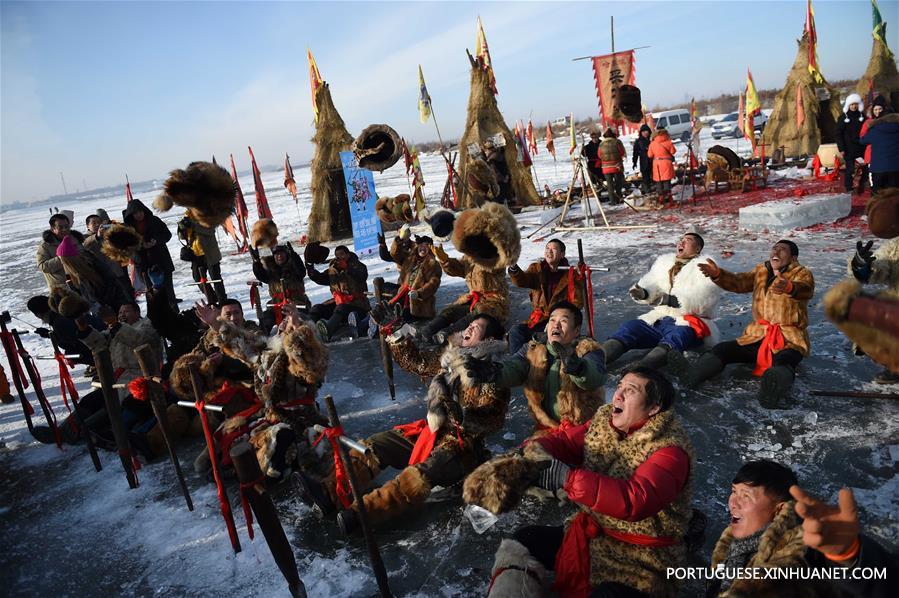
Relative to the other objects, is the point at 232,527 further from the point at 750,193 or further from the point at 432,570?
the point at 750,193

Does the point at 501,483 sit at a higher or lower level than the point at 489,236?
lower

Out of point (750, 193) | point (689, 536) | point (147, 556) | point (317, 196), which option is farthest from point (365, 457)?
point (750, 193)

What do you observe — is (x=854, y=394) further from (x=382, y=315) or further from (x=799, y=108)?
(x=799, y=108)

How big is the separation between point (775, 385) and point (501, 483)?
2.93m

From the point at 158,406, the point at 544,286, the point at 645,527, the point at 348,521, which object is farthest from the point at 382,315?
the point at 645,527

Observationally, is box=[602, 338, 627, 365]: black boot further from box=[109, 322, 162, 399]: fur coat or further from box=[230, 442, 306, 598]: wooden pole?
box=[109, 322, 162, 399]: fur coat

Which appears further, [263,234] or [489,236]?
[263,234]

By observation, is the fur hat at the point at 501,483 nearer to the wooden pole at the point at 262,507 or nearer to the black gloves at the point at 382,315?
the wooden pole at the point at 262,507

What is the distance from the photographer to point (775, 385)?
3979 millimetres

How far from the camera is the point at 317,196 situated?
13.3 meters

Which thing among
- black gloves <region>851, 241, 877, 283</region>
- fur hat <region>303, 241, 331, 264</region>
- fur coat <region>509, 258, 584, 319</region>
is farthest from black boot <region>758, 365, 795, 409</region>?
fur hat <region>303, 241, 331, 264</region>

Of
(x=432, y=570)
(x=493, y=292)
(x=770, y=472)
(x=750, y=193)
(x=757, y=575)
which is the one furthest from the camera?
(x=750, y=193)

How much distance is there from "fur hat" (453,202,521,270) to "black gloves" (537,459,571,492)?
321cm

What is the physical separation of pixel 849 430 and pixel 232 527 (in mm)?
4147
